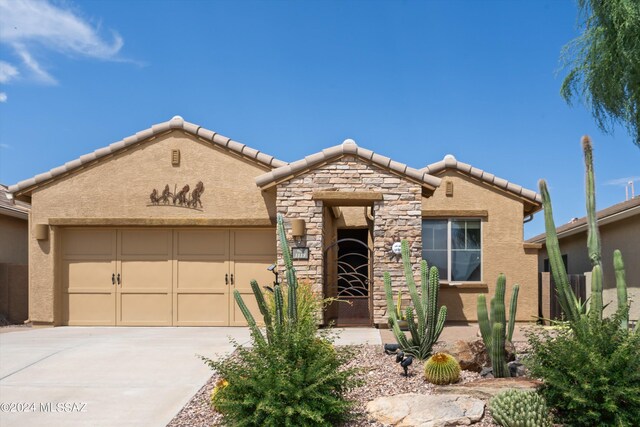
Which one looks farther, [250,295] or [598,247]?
[250,295]

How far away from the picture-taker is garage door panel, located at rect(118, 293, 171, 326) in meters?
14.5

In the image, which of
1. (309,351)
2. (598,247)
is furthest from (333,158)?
(309,351)

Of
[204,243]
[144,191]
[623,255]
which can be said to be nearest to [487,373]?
[204,243]

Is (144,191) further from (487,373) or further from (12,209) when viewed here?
(487,373)

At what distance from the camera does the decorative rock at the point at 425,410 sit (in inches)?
268

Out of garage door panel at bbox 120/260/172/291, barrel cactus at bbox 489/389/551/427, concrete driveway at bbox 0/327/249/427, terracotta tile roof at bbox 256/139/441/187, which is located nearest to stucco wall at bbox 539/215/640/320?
terracotta tile roof at bbox 256/139/441/187

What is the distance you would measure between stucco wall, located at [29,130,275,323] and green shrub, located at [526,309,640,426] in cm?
839

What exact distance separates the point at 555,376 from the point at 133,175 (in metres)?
10.7

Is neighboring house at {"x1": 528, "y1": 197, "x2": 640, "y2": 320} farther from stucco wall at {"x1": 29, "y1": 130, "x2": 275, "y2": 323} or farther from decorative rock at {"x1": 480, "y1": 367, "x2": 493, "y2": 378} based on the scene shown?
stucco wall at {"x1": 29, "y1": 130, "x2": 275, "y2": 323}

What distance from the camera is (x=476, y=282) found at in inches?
614

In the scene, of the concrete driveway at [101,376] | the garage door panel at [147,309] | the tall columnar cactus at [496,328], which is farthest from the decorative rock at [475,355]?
the garage door panel at [147,309]

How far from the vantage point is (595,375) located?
664 cm

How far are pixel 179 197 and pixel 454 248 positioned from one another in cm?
694

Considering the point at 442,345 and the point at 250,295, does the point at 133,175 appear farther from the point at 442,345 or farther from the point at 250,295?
the point at 442,345
